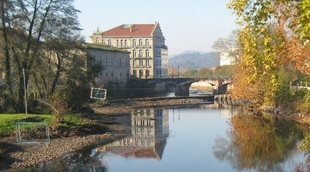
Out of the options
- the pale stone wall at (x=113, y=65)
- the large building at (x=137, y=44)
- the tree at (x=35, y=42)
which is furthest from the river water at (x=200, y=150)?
the large building at (x=137, y=44)

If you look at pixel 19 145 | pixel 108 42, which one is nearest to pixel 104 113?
pixel 19 145

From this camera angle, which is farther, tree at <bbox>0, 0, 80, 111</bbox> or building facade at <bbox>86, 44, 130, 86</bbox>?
building facade at <bbox>86, 44, 130, 86</bbox>

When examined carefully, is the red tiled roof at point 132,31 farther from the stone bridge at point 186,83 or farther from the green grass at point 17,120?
the green grass at point 17,120

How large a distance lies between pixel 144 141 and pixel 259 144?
34.1ft

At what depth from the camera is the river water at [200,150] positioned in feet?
105

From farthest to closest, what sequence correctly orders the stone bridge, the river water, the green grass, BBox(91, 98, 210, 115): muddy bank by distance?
the stone bridge → BBox(91, 98, 210, 115): muddy bank → the green grass → the river water

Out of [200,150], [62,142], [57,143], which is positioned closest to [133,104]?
[62,142]

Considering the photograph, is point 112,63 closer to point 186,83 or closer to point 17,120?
point 186,83

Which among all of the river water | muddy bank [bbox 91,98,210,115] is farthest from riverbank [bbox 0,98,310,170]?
muddy bank [bbox 91,98,210,115]

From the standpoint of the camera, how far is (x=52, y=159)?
33625 mm

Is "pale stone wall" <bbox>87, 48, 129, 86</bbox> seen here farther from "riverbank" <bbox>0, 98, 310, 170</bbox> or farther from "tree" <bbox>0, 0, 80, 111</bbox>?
"tree" <bbox>0, 0, 80, 111</bbox>

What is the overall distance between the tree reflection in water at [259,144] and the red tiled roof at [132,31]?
299ft

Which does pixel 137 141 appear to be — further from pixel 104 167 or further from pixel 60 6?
pixel 60 6

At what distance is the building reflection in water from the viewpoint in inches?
1503
